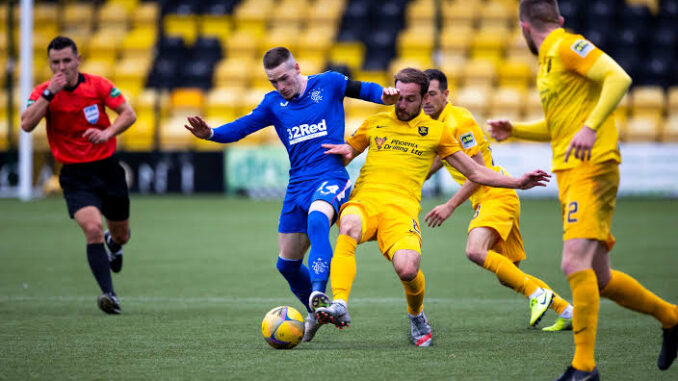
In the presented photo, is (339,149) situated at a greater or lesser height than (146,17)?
greater

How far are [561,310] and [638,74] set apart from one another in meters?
17.6

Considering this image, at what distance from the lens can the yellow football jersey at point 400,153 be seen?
6.09 metres

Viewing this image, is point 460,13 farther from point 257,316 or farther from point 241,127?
point 241,127

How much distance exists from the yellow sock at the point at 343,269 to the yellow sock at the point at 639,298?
4.93ft

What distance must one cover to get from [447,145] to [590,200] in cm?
164

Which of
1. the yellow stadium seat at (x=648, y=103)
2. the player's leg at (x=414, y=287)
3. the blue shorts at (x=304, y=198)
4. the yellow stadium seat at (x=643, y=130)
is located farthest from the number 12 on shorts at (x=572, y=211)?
the yellow stadium seat at (x=648, y=103)

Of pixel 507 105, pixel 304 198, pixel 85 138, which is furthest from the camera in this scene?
pixel 507 105

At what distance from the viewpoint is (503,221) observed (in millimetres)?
6727

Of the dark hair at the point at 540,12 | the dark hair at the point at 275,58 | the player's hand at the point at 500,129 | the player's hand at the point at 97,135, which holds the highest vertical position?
the dark hair at the point at 540,12

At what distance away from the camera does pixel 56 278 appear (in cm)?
918

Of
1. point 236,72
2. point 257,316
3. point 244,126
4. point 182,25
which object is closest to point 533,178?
point 244,126

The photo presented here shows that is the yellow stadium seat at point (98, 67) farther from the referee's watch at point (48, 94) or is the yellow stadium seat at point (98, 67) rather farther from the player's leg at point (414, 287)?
the player's leg at point (414, 287)

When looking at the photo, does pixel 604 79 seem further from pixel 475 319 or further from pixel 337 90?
pixel 475 319

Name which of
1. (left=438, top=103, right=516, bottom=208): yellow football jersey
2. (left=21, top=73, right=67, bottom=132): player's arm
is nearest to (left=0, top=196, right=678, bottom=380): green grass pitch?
(left=438, top=103, right=516, bottom=208): yellow football jersey
